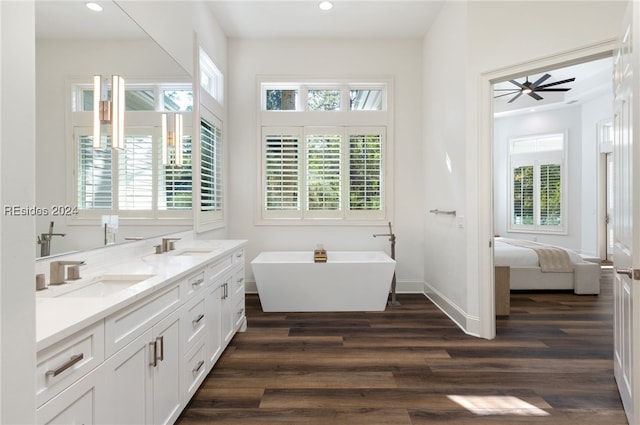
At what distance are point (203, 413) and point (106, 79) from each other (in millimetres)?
2094

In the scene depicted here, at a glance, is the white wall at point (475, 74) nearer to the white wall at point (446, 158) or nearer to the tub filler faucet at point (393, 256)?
the white wall at point (446, 158)

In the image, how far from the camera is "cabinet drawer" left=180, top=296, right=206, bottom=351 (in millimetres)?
1968

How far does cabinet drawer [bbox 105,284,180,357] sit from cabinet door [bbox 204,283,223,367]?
57 cm

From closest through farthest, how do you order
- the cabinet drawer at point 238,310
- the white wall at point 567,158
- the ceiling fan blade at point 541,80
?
the cabinet drawer at point 238,310
the ceiling fan blade at point 541,80
the white wall at point 567,158

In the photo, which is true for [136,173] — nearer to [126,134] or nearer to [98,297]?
[126,134]

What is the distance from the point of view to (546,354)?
2.77 meters

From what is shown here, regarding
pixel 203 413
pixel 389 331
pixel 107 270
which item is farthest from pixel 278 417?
pixel 389 331

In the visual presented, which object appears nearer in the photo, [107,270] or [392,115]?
[107,270]

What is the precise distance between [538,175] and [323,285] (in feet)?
21.2

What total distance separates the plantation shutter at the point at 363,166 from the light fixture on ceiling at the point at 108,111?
9.87 ft

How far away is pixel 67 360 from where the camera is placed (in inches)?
42.2

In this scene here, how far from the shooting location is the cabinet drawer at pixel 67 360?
3.18 feet

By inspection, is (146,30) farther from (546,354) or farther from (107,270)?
(546,354)

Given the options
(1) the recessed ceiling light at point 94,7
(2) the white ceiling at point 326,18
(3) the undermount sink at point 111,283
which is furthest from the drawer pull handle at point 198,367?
(2) the white ceiling at point 326,18
